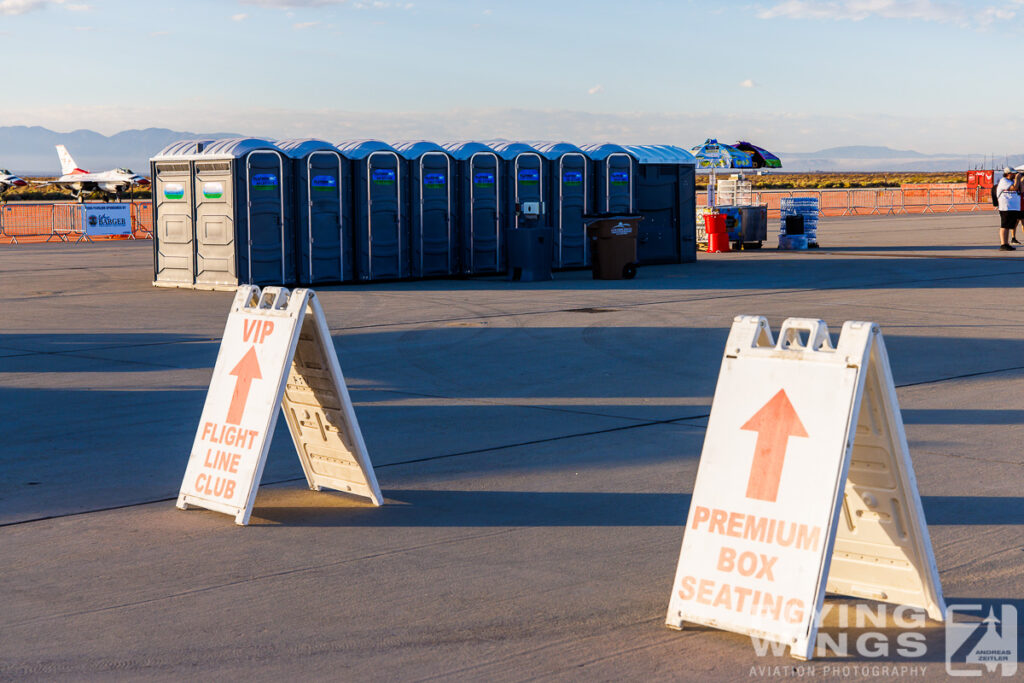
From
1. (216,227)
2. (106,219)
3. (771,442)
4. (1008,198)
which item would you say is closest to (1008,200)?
(1008,198)

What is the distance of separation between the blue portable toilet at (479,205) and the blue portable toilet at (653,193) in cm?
255

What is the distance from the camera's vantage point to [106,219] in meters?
40.0

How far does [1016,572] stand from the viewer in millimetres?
5734

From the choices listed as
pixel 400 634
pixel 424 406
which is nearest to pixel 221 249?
pixel 424 406

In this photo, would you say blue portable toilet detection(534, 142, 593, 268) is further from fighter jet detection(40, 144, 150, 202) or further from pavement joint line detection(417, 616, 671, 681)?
fighter jet detection(40, 144, 150, 202)

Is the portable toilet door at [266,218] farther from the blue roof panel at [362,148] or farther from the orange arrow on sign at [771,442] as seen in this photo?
the orange arrow on sign at [771,442]

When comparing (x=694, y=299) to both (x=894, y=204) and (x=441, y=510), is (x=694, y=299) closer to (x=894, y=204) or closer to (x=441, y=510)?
(x=441, y=510)

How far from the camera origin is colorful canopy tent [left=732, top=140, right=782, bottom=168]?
35.5m

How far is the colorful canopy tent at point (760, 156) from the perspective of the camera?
3547cm

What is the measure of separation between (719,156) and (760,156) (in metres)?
2.67

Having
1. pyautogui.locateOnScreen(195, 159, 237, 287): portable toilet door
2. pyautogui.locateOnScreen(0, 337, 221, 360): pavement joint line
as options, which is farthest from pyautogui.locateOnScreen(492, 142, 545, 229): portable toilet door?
pyautogui.locateOnScreen(0, 337, 221, 360): pavement joint line

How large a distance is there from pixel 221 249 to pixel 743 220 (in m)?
14.9

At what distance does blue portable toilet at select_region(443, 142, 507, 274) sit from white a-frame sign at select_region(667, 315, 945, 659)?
1910 centimetres

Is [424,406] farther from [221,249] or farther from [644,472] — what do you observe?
[221,249]
